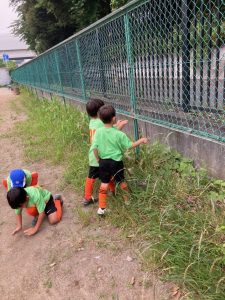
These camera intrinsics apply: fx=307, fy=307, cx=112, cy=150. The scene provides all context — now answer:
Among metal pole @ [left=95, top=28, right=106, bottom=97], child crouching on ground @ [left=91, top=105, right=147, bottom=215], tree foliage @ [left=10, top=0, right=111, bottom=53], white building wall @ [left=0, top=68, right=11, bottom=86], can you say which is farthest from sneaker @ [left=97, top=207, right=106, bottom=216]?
white building wall @ [left=0, top=68, right=11, bottom=86]

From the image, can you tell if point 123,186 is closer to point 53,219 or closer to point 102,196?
point 102,196

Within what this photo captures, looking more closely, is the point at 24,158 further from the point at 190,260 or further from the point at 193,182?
the point at 190,260

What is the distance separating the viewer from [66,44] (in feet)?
21.8

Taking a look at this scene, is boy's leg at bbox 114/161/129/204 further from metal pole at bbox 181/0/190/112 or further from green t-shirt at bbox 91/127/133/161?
metal pole at bbox 181/0/190/112

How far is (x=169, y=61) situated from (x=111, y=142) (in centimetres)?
110

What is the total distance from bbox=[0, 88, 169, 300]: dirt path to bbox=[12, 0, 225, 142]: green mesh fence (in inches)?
49.9

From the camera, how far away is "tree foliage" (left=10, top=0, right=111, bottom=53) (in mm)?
12352

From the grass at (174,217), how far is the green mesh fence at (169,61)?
48 cm

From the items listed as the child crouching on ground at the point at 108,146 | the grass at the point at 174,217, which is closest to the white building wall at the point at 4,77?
the grass at the point at 174,217

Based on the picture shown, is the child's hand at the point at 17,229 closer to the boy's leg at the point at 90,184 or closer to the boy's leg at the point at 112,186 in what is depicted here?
the boy's leg at the point at 90,184

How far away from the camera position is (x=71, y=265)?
2.56 m

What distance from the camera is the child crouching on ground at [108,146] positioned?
9.56 feet

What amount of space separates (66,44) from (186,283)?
577 cm

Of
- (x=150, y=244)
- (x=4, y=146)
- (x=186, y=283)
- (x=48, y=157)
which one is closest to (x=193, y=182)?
(x=150, y=244)
